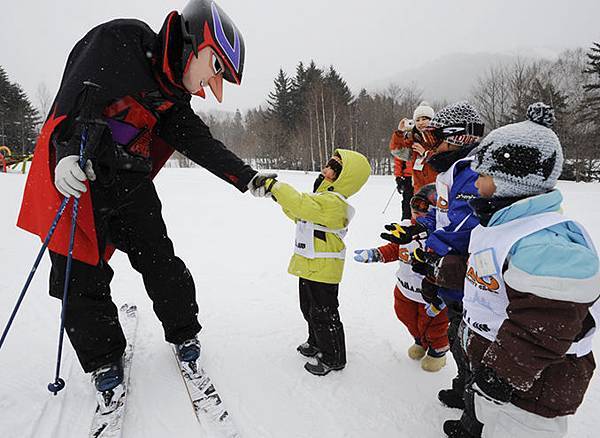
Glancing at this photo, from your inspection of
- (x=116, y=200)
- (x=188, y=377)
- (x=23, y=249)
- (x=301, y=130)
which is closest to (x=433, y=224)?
(x=188, y=377)

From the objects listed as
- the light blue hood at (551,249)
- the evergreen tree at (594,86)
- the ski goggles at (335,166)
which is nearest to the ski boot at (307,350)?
the ski goggles at (335,166)

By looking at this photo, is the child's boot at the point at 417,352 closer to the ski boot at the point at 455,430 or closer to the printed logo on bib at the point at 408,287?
the printed logo on bib at the point at 408,287

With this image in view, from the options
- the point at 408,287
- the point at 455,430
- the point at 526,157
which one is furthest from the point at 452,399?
the point at 526,157

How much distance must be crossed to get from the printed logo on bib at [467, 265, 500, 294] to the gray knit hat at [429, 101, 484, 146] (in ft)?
3.12

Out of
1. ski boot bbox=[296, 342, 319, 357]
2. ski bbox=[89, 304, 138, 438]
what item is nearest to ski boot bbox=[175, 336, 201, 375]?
ski bbox=[89, 304, 138, 438]

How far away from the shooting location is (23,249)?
499cm

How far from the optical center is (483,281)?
160 centimetres

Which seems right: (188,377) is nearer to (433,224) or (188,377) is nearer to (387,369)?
(387,369)

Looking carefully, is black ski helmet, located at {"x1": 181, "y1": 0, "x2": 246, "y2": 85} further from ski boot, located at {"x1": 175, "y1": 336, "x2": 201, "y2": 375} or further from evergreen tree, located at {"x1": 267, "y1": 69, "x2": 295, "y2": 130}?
evergreen tree, located at {"x1": 267, "y1": 69, "x2": 295, "y2": 130}

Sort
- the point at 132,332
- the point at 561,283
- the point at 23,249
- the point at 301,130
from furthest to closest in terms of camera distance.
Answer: the point at 301,130 → the point at 23,249 → the point at 132,332 → the point at 561,283

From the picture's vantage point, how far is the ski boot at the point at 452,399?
217 cm

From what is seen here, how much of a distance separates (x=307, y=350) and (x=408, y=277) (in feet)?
3.08

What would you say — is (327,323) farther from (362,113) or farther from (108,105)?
(362,113)

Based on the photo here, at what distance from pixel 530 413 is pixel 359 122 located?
35568 mm
